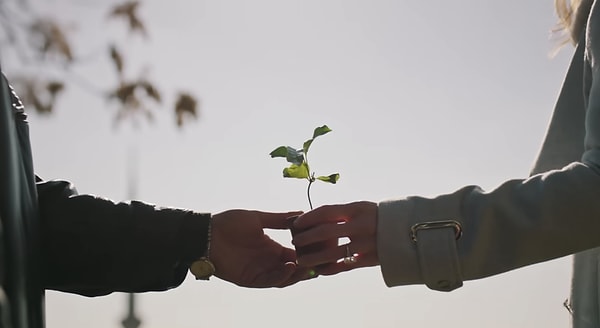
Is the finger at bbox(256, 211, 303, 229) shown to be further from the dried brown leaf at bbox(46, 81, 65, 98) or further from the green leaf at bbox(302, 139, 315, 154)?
the dried brown leaf at bbox(46, 81, 65, 98)

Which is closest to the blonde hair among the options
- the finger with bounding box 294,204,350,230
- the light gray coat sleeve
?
the light gray coat sleeve

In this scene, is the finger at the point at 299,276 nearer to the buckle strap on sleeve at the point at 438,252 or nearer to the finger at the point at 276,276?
the finger at the point at 276,276

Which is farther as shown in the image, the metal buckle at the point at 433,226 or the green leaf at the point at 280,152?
the green leaf at the point at 280,152

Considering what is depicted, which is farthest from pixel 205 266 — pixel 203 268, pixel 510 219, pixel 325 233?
pixel 510 219

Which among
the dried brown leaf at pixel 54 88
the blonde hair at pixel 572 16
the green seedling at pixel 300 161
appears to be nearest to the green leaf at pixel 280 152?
the green seedling at pixel 300 161

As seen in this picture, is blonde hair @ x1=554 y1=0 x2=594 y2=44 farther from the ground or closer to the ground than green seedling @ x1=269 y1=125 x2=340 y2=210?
farther from the ground

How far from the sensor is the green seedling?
1.90 metres

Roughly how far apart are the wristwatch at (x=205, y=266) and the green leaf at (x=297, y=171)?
283 mm

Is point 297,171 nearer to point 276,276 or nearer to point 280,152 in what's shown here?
point 280,152

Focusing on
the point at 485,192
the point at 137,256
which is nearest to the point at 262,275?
the point at 137,256

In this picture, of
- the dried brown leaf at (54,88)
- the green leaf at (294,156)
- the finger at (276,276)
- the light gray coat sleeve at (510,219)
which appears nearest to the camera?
the light gray coat sleeve at (510,219)

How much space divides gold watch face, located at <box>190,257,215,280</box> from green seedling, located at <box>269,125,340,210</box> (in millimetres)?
330

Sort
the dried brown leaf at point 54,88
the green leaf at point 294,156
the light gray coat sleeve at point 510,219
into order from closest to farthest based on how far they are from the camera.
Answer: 1. the light gray coat sleeve at point 510,219
2. the green leaf at point 294,156
3. the dried brown leaf at point 54,88

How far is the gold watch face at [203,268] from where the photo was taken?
81.0 inches
